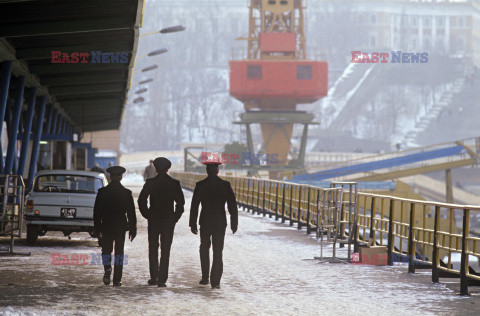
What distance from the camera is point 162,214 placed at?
391 inches

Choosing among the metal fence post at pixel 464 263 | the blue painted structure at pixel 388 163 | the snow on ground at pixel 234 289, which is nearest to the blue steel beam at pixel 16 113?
the snow on ground at pixel 234 289

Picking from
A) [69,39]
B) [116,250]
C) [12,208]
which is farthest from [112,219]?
[69,39]

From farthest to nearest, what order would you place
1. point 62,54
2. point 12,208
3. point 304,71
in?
point 304,71 < point 62,54 < point 12,208

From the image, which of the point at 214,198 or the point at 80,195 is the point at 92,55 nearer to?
the point at 80,195

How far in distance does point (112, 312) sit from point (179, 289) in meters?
1.97

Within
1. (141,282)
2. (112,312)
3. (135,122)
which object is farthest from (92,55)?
(135,122)

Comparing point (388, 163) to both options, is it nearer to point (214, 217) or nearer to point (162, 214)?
point (214, 217)

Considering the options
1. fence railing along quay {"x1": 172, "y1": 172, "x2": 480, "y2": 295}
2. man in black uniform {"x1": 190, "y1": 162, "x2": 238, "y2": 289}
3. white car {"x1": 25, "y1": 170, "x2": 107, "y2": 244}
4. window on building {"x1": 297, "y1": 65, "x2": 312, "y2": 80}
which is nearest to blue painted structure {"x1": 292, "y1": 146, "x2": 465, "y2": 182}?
window on building {"x1": 297, "y1": 65, "x2": 312, "y2": 80}

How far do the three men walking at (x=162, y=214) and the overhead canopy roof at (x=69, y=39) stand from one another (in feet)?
14.3

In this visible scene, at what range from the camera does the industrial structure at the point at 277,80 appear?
245 ft

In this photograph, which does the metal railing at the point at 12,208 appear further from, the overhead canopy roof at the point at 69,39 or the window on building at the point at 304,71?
the window on building at the point at 304,71

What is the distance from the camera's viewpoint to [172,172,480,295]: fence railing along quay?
36.1ft

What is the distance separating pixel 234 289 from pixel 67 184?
7.42 m

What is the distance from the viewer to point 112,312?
7.97m
